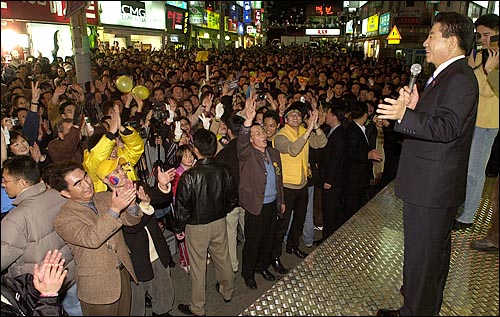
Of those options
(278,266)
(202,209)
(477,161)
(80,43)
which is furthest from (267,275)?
(80,43)

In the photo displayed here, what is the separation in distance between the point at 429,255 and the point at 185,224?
7.24 feet

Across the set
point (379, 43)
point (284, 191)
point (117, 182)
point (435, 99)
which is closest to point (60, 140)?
point (117, 182)

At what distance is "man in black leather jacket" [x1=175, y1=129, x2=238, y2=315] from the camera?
3.68m

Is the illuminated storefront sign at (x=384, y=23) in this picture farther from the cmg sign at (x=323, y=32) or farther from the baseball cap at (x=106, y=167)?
the cmg sign at (x=323, y=32)

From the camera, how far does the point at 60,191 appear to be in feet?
9.57

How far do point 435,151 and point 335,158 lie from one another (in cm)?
293

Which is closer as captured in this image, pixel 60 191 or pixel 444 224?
pixel 444 224

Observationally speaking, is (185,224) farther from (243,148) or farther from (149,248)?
(243,148)

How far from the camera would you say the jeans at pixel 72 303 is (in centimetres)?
318

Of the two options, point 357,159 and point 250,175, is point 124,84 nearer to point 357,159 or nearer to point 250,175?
point 250,175

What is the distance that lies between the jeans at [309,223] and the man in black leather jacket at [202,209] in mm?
1925

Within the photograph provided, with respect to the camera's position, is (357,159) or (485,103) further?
(357,159)

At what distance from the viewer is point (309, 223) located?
5586mm

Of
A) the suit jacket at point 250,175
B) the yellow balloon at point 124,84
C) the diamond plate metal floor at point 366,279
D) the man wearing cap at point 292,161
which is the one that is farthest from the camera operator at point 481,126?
the yellow balloon at point 124,84
